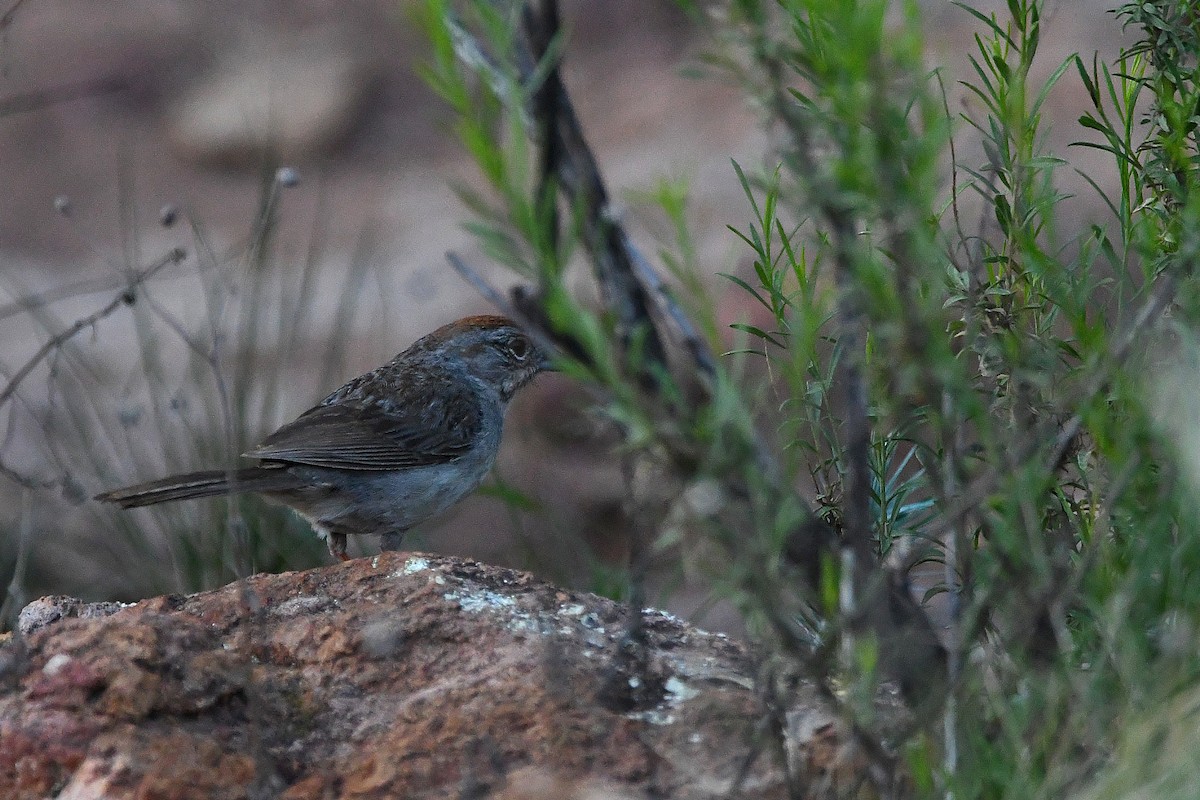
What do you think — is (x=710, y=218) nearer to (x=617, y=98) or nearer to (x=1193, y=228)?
(x=617, y=98)

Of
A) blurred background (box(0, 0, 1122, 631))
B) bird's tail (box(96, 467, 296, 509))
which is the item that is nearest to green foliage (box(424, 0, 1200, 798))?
blurred background (box(0, 0, 1122, 631))

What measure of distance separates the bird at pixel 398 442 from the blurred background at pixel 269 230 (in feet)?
1.39

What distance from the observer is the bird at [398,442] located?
5.35 m

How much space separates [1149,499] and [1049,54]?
28.2 feet

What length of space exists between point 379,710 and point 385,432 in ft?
9.62

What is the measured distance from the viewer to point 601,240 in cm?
222

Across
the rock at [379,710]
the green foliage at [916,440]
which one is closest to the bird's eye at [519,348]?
the rock at [379,710]

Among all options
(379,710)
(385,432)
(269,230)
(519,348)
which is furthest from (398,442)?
(379,710)

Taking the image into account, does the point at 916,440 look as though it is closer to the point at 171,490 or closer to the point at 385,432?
the point at 171,490

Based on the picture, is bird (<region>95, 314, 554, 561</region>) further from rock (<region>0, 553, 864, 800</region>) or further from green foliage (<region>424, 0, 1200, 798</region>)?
green foliage (<region>424, 0, 1200, 798</region>)

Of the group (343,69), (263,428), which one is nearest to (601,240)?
(263,428)

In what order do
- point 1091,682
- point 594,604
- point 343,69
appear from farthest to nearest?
1. point 343,69
2. point 594,604
3. point 1091,682

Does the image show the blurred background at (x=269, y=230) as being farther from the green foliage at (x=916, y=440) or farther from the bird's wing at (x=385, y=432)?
the green foliage at (x=916, y=440)

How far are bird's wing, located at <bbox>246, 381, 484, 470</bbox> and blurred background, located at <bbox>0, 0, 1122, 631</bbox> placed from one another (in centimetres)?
47
